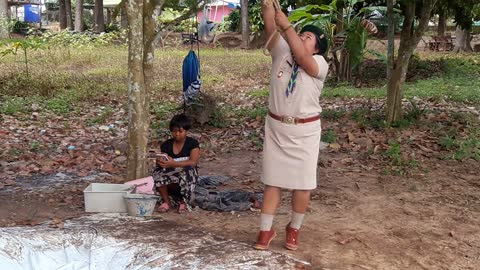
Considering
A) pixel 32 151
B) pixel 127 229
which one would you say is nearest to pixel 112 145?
pixel 32 151

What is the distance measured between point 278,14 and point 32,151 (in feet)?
14.0

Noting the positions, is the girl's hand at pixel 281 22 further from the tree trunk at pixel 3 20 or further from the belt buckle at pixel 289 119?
the tree trunk at pixel 3 20

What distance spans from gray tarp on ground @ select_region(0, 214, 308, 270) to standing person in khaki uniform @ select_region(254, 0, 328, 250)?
0.30 meters

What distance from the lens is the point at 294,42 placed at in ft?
10.8

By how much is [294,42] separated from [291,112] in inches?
16.8

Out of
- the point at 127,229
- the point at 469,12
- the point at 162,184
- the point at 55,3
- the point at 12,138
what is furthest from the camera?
the point at 55,3

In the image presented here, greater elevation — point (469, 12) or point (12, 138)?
point (469, 12)

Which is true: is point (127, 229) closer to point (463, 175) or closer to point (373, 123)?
point (463, 175)

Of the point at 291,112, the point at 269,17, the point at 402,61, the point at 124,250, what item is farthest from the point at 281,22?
the point at 402,61

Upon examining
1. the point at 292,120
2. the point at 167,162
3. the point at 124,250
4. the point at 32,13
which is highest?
the point at 32,13

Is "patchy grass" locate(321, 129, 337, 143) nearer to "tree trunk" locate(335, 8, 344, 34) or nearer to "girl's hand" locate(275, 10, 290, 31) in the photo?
"tree trunk" locate(335, 8, 344, 34)

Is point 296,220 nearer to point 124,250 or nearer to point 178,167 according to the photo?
point 124,250

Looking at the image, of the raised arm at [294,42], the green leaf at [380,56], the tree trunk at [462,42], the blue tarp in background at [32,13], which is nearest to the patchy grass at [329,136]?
the green leaf at [380,56]

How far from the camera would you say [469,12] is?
13133 millimetres
